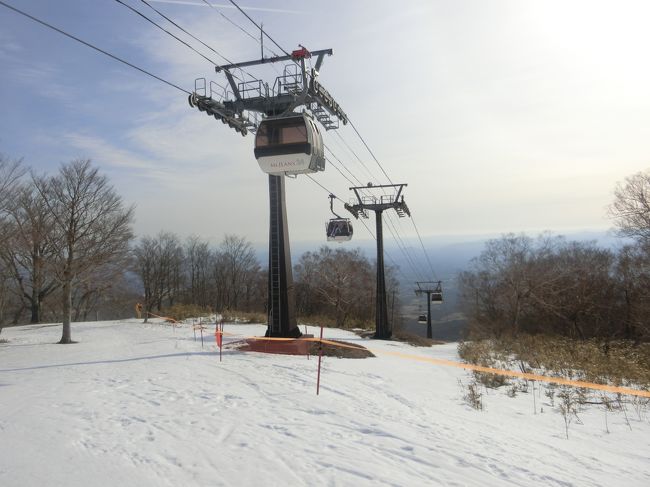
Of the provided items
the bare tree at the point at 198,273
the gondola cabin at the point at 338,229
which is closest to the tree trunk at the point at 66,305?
the gondola cabin at the point at 338,229

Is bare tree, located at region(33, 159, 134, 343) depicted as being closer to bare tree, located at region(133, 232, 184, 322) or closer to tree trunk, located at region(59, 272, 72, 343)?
tree trunk, located at region(59, 272, 72, 343)

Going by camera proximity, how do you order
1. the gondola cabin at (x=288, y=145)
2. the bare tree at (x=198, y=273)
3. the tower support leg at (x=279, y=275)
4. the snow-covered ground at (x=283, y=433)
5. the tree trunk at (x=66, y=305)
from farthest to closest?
the bare tree at (x=198, y=273)
the tree trunk at (x=66, y=305)
the tower support leg at (x=279, y=275)
the gondola cabin at (x=288, y=145)
the snow-covered ground at (x=283, y=433)

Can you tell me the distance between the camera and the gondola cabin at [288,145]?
1183cm

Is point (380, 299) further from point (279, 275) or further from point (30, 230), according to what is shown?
point (30, 230)

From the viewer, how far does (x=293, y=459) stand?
470 cm

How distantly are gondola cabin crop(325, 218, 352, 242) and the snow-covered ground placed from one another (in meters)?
13.8

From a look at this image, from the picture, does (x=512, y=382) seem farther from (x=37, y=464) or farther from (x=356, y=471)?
(x=37, y=464)

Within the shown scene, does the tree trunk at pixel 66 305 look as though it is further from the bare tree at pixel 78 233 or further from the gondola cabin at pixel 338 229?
the gondola cabin at pixel 338 229

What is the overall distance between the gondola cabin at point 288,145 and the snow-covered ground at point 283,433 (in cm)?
606

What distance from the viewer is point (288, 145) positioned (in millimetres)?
11891

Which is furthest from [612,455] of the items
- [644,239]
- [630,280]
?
[630,280]

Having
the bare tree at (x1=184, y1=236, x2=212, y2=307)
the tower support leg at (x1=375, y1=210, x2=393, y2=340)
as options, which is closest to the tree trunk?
the tower support leg at (x1=375, y1=210, x2=393, y2=340)

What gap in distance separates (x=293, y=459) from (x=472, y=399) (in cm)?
548

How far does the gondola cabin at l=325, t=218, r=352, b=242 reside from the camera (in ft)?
77.6
